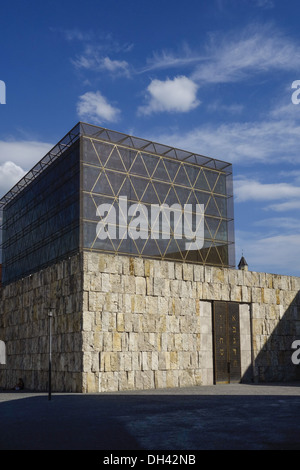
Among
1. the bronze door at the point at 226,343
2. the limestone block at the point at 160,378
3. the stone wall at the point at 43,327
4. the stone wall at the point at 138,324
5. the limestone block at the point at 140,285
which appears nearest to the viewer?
the stone wall at the point at 138,324

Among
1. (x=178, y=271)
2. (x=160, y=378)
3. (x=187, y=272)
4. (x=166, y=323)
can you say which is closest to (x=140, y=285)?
(x=166, y=323)

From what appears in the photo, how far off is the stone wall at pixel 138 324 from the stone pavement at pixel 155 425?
947cm

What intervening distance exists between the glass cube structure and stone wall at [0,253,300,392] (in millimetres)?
6721

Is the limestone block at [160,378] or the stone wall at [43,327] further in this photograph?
the limestone block at [160,378]

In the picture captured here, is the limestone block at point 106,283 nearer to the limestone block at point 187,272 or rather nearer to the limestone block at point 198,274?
the limestone block at point 187,272

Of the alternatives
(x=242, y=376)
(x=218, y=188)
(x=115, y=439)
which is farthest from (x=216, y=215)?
(x=115, y=439)

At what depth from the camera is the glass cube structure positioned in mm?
39906

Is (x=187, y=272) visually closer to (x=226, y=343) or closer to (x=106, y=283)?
(x=226, y=343)

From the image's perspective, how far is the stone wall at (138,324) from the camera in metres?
29.9

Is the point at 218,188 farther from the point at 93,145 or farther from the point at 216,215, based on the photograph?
the point at 93,145

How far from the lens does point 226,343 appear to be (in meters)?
34.8

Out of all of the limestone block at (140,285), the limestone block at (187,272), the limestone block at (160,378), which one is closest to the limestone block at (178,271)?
the limestone block at (187,272)

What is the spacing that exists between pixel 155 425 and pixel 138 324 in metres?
17.6

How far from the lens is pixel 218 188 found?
48.3m
